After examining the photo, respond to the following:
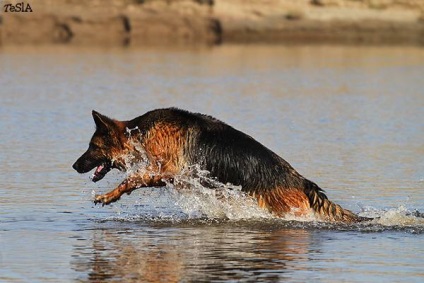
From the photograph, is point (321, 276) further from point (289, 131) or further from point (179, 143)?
point (289, 131)

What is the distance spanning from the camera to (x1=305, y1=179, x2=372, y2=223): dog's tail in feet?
40.9

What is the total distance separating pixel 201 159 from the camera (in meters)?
12.9

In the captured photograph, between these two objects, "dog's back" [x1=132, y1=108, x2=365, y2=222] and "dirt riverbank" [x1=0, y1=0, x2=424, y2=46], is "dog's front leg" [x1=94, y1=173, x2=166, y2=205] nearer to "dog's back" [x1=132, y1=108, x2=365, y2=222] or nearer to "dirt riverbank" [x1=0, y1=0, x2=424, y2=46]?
"dog's back" [x1=132, y1=108, x2=365, y2=222]

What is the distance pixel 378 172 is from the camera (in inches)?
658

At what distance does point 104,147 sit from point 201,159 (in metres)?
1.12

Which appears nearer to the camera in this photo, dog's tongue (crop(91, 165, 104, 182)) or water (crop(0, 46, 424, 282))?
water (crop(0, 46, 424, 282))

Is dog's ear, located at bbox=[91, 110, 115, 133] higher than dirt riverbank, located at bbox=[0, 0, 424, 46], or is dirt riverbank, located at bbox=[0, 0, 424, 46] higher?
dirt riverbank, located at bbox=[0, 0, 424, 46]

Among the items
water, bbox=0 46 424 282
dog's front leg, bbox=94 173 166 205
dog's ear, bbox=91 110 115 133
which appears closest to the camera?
water, bbox=0 46 424 282

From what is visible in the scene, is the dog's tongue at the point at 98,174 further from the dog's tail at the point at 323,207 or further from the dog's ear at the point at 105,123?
the dog's tail at the point at 323,207

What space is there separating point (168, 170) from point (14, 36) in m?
34.5

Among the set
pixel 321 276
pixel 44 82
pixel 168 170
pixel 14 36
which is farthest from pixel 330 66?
pixel 321 276

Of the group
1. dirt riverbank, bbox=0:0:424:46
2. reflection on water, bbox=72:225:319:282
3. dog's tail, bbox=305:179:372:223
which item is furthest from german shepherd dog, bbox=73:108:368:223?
dirt riverbank, bbox=0:0:424:46

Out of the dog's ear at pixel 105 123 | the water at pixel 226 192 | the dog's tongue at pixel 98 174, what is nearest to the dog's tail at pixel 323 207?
the water at pixel 226 192

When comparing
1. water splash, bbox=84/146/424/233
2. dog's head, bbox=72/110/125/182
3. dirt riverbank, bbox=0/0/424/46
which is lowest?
water splash, bbox=84/146/424/233
